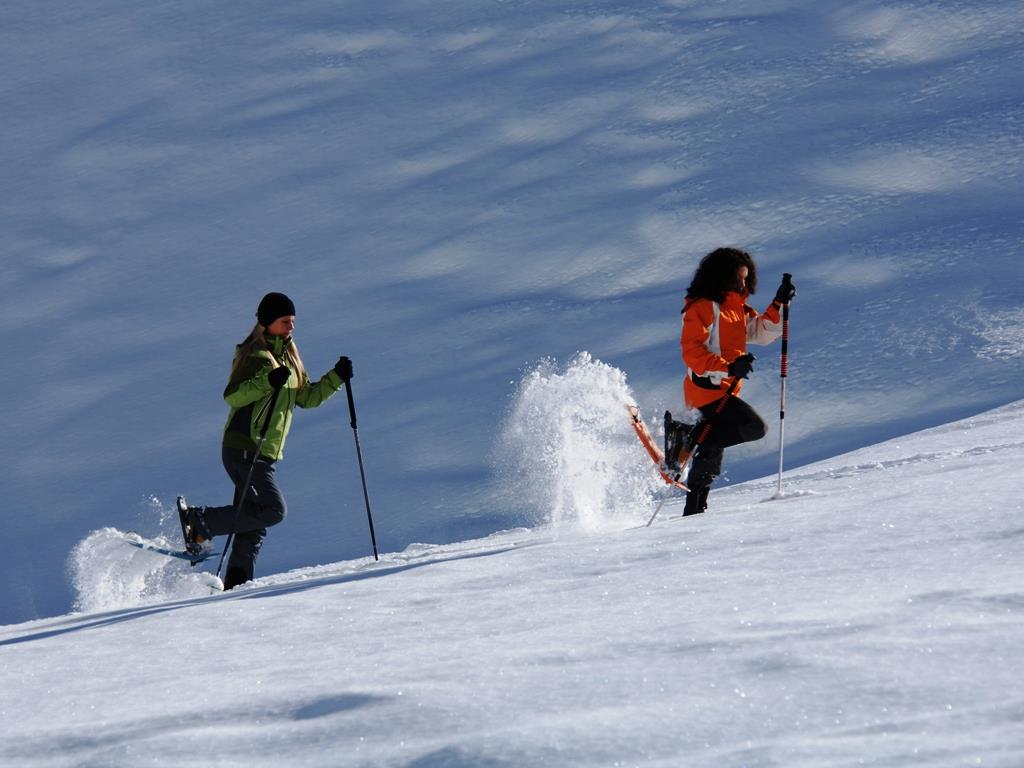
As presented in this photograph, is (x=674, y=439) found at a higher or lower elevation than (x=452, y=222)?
lower

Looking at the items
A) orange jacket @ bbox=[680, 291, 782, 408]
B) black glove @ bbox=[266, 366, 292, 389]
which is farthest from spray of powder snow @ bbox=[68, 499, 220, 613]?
orange jacket @ bbox=[680, 291, 782, 408]

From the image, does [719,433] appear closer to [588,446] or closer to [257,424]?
[588,446]

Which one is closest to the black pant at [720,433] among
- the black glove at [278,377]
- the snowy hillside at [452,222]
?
the black glove at [278,377]

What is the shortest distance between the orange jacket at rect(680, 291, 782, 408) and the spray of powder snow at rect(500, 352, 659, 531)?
2.24 feet

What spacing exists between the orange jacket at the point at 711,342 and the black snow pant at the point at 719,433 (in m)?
0.08

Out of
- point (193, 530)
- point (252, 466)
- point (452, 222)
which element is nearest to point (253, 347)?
point (252, 466)

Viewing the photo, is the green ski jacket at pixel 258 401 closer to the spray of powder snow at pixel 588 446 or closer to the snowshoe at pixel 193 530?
the snowshoe at pixel 193 530

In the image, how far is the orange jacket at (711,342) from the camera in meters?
6.14

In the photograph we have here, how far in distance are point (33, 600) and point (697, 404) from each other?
17.0ft

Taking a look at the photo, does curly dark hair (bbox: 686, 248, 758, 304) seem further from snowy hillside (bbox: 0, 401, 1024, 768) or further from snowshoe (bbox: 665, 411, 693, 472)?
snowy hillside (bbox: 0, 401, 1024, 768)

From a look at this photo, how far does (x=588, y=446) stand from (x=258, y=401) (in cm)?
182

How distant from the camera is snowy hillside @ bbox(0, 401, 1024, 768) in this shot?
8.68ft

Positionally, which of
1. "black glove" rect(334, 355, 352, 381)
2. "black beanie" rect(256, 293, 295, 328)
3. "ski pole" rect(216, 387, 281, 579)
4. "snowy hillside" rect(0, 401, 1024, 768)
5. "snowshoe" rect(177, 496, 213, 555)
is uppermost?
"black beanie" rect(256, 293, 295, 328)

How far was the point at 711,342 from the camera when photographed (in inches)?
244
